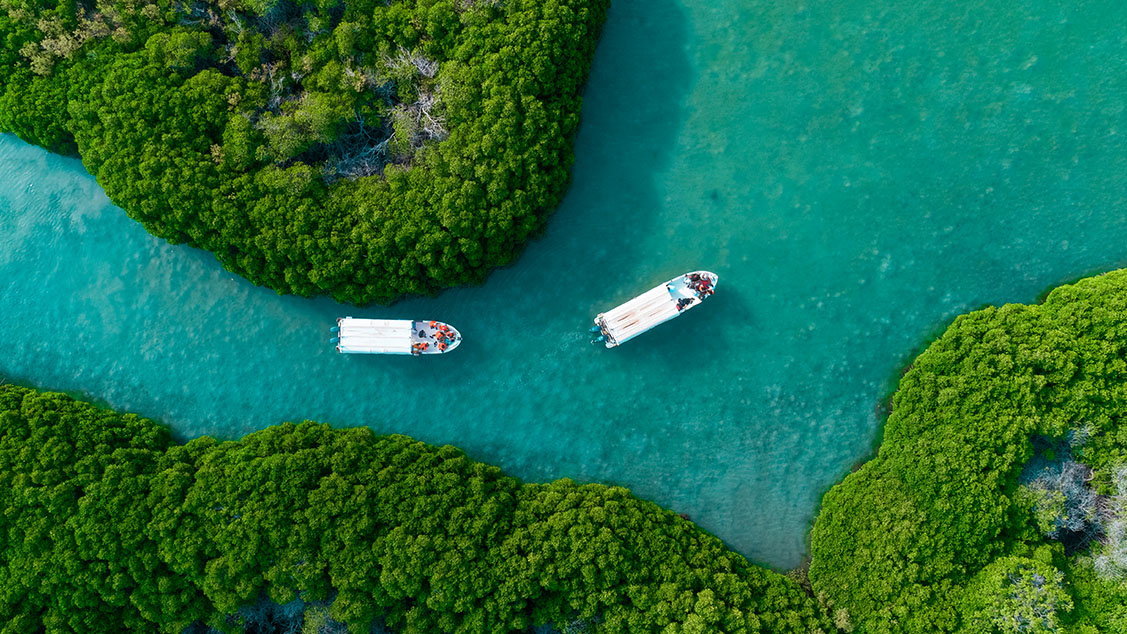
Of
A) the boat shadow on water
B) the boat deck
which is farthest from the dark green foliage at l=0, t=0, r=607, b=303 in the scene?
the boat shadow on water

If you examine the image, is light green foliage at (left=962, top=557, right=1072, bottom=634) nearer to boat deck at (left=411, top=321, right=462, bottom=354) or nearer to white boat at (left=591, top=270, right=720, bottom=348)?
white boat at (left=591, top=270, right=720, bottom=348)

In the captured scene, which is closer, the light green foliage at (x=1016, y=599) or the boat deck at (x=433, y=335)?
the light green foliage at (x=1016, y=599)

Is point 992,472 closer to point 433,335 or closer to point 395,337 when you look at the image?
point 433,335

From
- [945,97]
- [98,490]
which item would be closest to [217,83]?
[98,490]

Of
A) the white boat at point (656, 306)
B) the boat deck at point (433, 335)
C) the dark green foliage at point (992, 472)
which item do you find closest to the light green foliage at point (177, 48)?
the boat deck at point (433, 335)

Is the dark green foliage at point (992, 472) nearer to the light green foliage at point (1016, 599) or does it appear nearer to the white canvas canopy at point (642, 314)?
the light green foliage at point (1016, 599)
